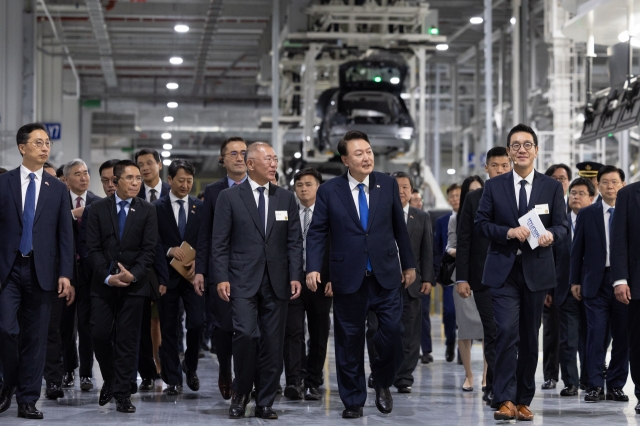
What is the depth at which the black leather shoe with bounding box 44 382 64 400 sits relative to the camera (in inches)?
299

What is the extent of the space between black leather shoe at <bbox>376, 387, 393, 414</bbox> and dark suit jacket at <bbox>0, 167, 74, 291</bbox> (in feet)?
7.30

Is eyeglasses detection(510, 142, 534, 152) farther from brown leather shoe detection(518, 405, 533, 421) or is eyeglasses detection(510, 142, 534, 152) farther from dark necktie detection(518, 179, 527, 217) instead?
brown leather shoe detection(518, 405, 533, 421)

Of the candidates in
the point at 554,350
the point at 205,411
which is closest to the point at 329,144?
the point at 554,350

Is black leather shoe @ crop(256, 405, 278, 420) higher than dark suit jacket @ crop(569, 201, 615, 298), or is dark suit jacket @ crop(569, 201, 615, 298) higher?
Result: dark suit jacket @ crop(569, 201, 615, 298)

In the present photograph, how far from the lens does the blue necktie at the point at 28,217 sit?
21.6 feet

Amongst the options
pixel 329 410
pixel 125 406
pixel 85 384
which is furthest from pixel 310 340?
pixel 85 384

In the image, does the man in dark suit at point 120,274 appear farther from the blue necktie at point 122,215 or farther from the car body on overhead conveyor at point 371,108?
the car body on overhead conveyor at point 371,108

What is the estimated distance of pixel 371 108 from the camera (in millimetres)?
18594

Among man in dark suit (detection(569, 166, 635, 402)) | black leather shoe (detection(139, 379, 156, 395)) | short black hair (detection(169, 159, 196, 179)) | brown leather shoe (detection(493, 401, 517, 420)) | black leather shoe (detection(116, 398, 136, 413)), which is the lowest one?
black leather shoe (detection(139, 379, 156, 395))

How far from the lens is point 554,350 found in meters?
8.44

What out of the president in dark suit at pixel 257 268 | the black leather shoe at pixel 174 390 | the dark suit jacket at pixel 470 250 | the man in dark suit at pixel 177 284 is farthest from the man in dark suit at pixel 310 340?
the dark suit jacket at pixel 470 250

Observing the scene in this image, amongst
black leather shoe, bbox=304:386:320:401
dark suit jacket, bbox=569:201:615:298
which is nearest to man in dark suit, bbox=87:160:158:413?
black leather shoe, bbox=304:386:320:401

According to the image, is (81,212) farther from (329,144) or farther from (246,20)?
(246,20)

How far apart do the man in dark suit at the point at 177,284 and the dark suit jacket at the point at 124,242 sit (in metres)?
0.56
